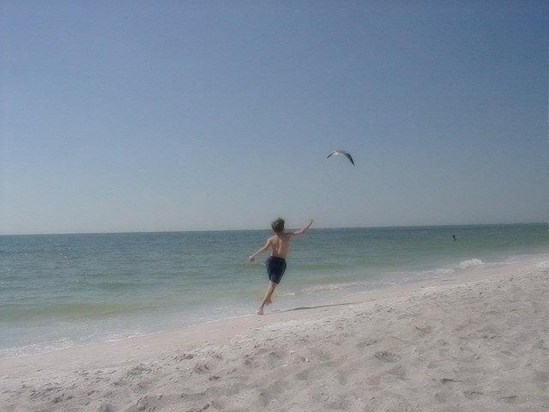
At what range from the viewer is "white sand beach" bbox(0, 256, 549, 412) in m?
3.53

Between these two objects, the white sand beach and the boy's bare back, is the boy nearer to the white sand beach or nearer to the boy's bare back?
the boy's bare back

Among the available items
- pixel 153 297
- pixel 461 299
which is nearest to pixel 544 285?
pixel 461 299

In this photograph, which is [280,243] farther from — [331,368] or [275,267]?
Result: [331,368]

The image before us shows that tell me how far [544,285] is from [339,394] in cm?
524

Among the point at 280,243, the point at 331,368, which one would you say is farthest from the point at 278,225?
the point at 331,368

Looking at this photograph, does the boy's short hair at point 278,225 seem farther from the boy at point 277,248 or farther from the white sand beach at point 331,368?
the white sand beach at point 331,368

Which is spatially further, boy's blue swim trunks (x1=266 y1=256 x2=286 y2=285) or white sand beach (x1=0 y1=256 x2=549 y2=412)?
boy's blue swim trunks (x1=266 y1=256 x2=286 y2=285)

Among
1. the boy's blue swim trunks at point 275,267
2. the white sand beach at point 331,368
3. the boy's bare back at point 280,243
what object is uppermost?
the boy's bare back at point 280,243

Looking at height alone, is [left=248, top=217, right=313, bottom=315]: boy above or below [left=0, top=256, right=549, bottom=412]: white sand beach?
above

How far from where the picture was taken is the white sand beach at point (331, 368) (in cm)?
353

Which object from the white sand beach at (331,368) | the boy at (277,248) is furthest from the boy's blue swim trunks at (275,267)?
the white sand beach at (331,368)

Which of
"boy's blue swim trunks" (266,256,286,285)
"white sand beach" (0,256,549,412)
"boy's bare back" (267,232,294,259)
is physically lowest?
"white sand beach" (0,256,549,412)

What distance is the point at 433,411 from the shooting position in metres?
3.23

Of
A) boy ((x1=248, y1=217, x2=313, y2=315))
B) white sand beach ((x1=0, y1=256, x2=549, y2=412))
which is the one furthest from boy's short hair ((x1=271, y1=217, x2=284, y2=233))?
white sand beach ((x1=0, y1=256, x2=549, y2=412))
